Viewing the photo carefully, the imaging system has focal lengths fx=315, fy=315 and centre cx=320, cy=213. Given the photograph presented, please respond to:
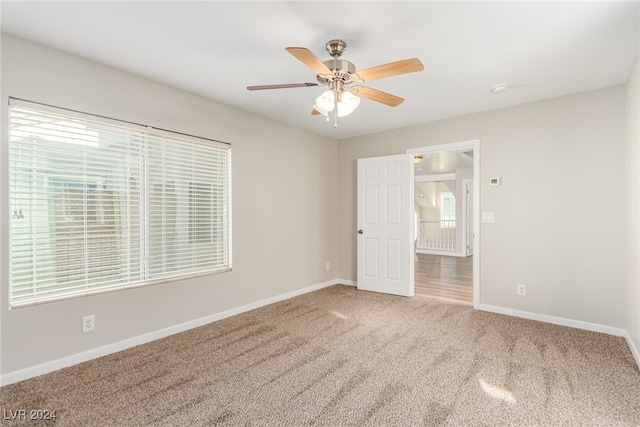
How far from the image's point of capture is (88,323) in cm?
254

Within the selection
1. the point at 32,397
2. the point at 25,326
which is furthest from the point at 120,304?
the point at 32,397

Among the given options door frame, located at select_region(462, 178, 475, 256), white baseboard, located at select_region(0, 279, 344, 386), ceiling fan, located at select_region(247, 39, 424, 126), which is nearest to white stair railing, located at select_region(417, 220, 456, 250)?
door frame, located at select_region(462, 178, 475, 256)

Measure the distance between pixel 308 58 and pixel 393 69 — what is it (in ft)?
1.82

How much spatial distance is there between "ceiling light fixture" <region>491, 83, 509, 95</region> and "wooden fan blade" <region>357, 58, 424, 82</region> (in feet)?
5.12

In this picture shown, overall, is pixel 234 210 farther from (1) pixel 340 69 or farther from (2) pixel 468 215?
(2) pixel 468 215

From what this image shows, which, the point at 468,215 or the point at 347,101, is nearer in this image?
the point at 347,101

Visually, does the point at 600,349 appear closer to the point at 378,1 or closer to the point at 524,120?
the point at 524,120

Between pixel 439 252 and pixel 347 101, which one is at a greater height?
pixel 347 101

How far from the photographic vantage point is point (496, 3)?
6.12 ft

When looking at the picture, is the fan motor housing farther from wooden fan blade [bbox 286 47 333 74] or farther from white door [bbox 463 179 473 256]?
white door [bbox 463 179 473 256]

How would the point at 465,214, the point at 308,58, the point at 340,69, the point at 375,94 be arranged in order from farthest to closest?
the point at 465,214, the point at 375,94, the point at 340,69, the point at 308,58

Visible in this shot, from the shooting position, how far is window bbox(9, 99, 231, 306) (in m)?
2.28

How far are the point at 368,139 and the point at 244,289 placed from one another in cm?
291

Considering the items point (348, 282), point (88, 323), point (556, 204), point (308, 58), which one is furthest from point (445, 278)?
point (88, 323)
